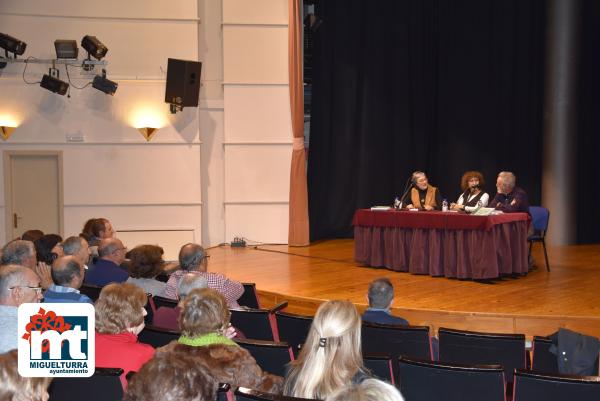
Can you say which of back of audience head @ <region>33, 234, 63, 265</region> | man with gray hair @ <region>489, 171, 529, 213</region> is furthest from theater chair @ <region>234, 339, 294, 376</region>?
man with gray hair @ <region>489, 171, 529, 213</region>

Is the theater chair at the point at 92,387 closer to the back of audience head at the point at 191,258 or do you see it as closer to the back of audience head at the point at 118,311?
the back of audience head at the point at 118,311

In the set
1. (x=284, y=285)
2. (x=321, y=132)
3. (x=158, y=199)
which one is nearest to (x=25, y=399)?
(x=284, y=285)

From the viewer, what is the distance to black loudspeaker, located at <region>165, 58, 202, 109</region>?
8797mm

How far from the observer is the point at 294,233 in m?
9.66

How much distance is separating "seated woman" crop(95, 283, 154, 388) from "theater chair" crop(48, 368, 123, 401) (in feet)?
0.71

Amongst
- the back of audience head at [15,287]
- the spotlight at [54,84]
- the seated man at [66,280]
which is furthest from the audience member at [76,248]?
the spotlight at [54,84]

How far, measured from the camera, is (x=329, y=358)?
227cm

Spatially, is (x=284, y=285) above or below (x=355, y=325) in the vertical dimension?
below

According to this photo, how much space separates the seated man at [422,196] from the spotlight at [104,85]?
13.2ft

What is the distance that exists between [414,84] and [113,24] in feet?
15.0

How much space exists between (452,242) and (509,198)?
95 centimetres

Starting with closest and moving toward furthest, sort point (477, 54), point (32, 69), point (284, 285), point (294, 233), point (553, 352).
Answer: point (553, 352), point (284, 285), point (32, 69), point (294, 233), point (477, 54)

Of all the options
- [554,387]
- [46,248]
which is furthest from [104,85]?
[554,387]

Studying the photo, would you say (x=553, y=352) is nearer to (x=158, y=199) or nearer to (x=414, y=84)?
(x=158, y=199)
